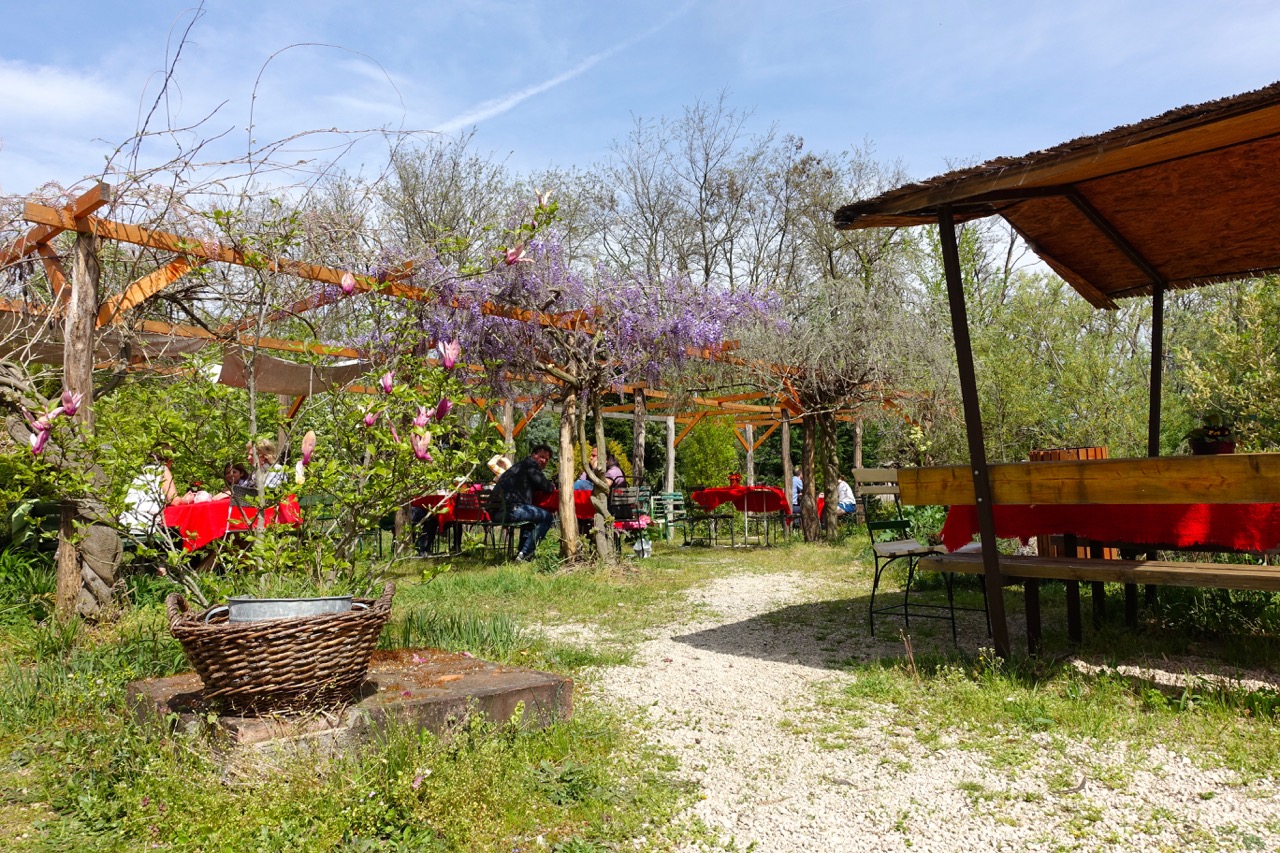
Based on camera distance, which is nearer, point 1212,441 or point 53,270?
point 1212,441

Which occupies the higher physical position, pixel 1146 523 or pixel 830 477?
pixel 830 477

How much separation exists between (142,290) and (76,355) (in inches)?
28.3

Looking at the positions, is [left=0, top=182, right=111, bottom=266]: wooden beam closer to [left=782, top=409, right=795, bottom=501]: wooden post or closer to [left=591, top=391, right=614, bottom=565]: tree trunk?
[left=591, top=391, right=614, bottom=565]: tree trunk

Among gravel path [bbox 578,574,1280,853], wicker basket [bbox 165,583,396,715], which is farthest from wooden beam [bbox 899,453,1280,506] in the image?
wicker basket [bbox 165,583,396,715]

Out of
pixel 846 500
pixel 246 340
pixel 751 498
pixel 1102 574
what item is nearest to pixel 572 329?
pixel 246 340

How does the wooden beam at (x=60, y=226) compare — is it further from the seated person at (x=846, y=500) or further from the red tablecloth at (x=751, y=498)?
the seated person at (x=846, y=500)

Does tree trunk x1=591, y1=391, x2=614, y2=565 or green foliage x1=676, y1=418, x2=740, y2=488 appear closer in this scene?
tree trunk x1=591, y1=391, x2=614, y2=565

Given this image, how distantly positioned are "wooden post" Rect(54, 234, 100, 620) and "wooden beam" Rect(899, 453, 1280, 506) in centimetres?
491

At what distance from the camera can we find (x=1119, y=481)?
4246 mm

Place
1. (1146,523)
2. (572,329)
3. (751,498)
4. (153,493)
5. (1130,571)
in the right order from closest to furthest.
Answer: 1. (153,493)
2. (1130,571)
3. (1146,523)
4. (572,329)
5. (751,498)

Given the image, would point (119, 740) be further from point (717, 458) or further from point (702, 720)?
point (717, 458)

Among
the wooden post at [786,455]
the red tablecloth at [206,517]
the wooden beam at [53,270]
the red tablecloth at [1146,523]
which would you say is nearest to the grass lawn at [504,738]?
the red tablecloth at [206,517]

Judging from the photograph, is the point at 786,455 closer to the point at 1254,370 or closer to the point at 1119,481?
the point at 1254,370

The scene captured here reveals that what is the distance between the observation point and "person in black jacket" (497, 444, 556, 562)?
414 inches
